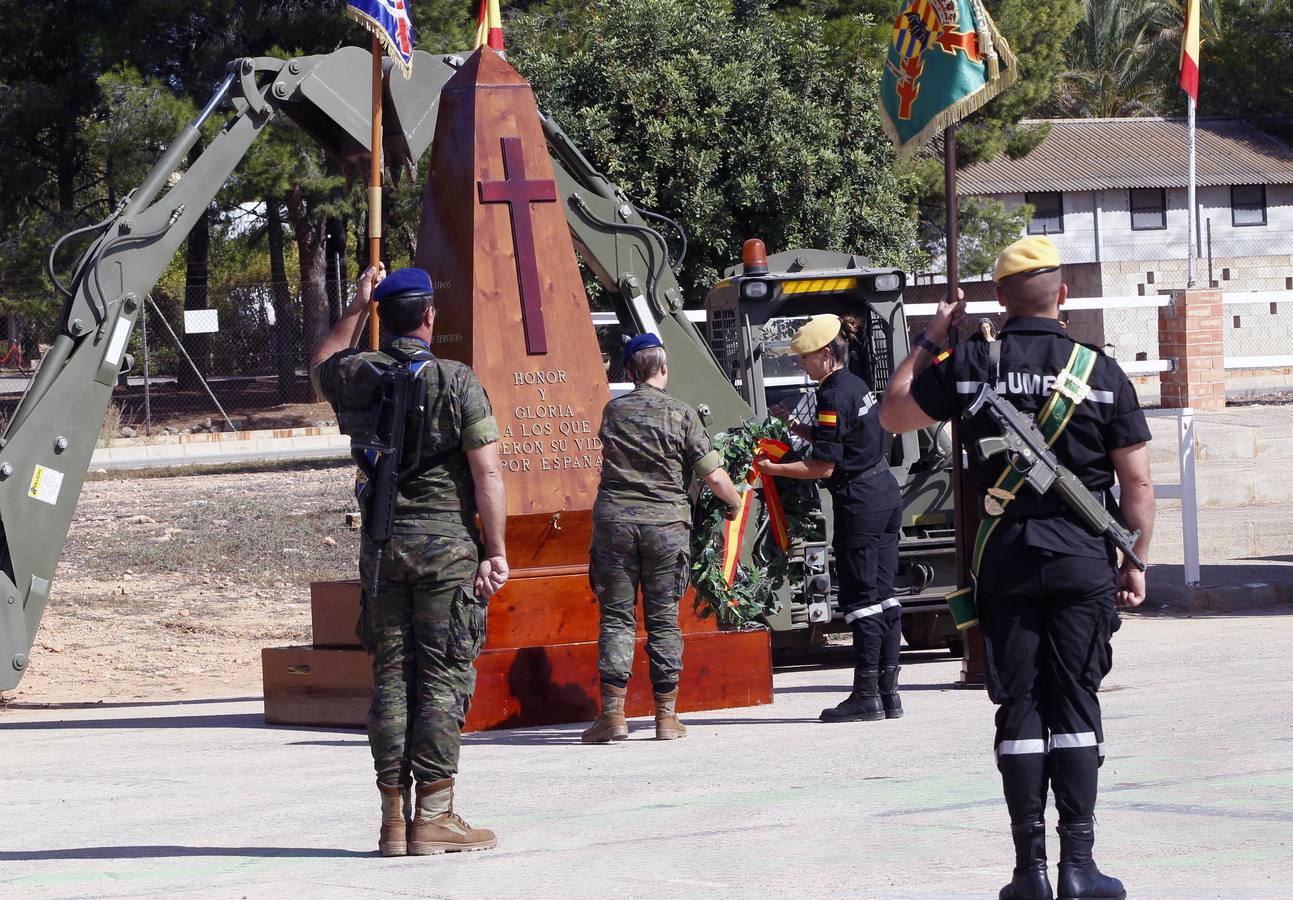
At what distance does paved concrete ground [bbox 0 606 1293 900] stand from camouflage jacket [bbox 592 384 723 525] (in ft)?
3.86

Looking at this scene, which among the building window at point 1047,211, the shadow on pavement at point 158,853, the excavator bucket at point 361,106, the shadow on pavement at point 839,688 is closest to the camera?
the shadow on pavement at point 158,853

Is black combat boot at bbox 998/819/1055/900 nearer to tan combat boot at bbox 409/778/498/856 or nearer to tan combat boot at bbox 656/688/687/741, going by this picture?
tan combat boot at bbox 409/778/498/856

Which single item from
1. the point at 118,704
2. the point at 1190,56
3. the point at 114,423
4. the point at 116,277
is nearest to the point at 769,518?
the point at 116,277

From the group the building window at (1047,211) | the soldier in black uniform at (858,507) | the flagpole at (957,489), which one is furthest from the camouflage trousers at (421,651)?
the building window at (1047,211)

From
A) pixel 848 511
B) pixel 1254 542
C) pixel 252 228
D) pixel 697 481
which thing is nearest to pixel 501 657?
pixel 697 481

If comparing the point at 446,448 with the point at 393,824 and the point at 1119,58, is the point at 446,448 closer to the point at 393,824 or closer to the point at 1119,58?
the point at 393,824

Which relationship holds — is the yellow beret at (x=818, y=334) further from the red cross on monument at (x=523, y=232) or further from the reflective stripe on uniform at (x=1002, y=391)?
the reflective stripe on uniform at (x=1002, y=391)

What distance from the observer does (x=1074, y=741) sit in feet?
17.5

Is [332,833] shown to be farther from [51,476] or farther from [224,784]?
[51,476]

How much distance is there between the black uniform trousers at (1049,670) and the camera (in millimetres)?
5320

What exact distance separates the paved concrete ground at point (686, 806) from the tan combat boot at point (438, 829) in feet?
0.33

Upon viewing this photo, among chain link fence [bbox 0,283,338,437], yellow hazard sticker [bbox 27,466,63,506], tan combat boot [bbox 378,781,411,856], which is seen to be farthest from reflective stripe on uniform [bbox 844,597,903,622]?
chain link fence [bbox 0,283,338,437]

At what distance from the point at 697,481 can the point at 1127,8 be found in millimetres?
56284

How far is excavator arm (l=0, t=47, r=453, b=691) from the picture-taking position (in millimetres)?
9953
